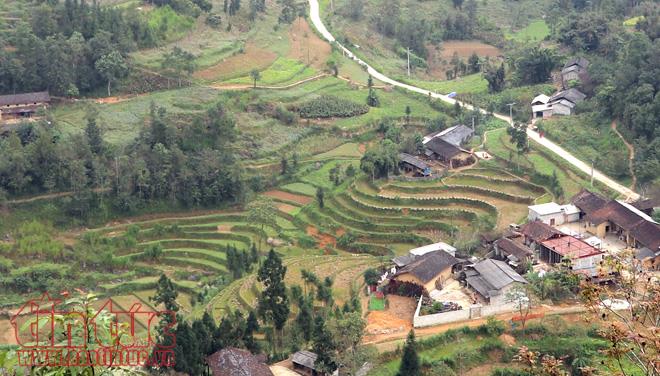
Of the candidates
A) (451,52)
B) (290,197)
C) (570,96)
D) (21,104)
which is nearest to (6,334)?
(290,197)

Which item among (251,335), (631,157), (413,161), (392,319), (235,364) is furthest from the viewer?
(413,161)

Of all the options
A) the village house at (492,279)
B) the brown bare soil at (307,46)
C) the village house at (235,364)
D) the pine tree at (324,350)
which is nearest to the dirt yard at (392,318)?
the village house at (492,279)

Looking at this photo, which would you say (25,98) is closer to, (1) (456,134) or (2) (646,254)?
(1) (456,134)

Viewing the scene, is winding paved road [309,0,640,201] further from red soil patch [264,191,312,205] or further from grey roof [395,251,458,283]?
red soil patch [264,191,312,205]

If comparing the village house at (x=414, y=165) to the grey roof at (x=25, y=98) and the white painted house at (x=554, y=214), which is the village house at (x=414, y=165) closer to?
the white painted house at (x=554, y=214)

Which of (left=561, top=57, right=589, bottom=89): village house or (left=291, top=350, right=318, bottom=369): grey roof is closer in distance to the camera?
(left=291, top=350, right=318, bottom=369): grey roof

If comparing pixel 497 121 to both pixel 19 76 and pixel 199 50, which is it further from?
pixel 19 76

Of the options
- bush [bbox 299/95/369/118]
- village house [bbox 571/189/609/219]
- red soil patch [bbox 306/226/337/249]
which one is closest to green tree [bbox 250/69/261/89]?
bush [bbox 299/95/369/118]
